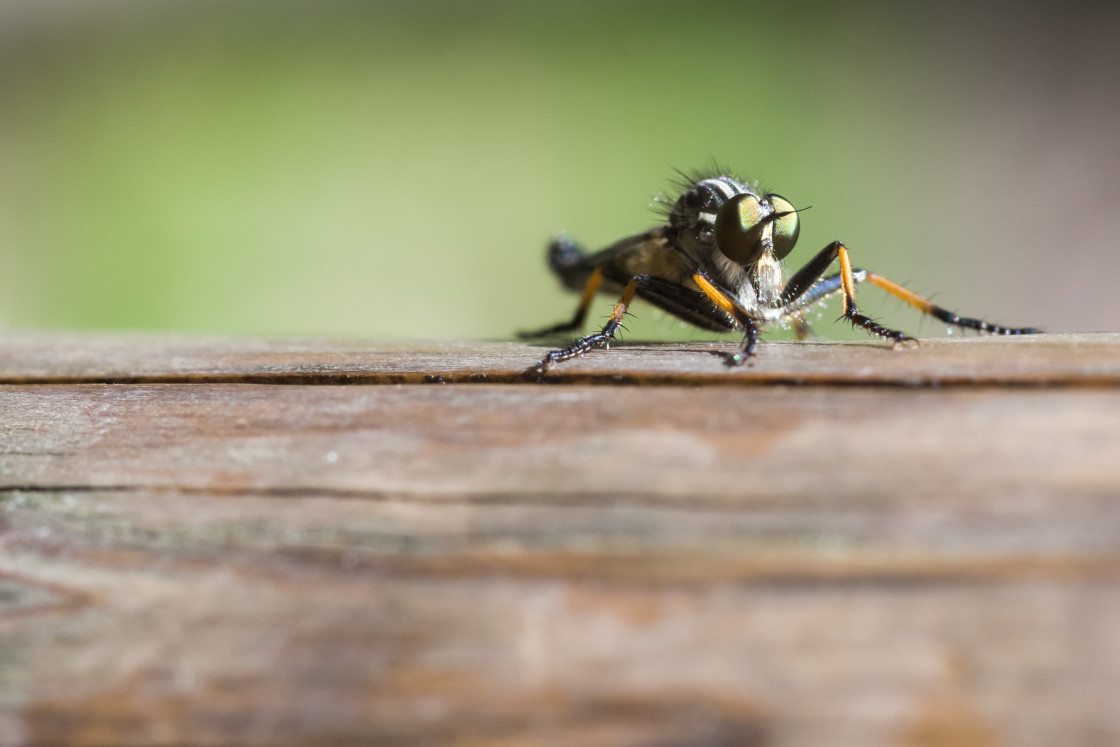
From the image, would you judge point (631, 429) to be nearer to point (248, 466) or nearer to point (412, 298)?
point (248, 466)

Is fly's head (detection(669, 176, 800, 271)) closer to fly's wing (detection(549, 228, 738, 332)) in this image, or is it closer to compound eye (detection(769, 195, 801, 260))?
compound eye (detection(769, 195, 801, 260))

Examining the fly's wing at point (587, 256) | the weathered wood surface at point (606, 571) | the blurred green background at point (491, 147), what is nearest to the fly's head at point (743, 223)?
the fly's wing at point (587, 256)

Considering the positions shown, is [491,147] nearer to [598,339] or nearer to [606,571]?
[598,339]

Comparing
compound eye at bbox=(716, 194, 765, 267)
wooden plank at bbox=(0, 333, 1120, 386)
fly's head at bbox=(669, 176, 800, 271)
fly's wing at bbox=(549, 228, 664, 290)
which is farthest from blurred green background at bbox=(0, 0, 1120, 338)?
wooden plank at bbox=(0, 333, 1120, 386)

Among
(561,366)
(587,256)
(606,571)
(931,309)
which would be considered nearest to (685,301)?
(931,309)

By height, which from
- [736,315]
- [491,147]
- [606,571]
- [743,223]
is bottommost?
[606,571]

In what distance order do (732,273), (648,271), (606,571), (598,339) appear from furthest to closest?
(648,271)
(732,273)
(598,339)
(606,571)

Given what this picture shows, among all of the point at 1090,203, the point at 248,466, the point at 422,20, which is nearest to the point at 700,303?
the point at 248,466
